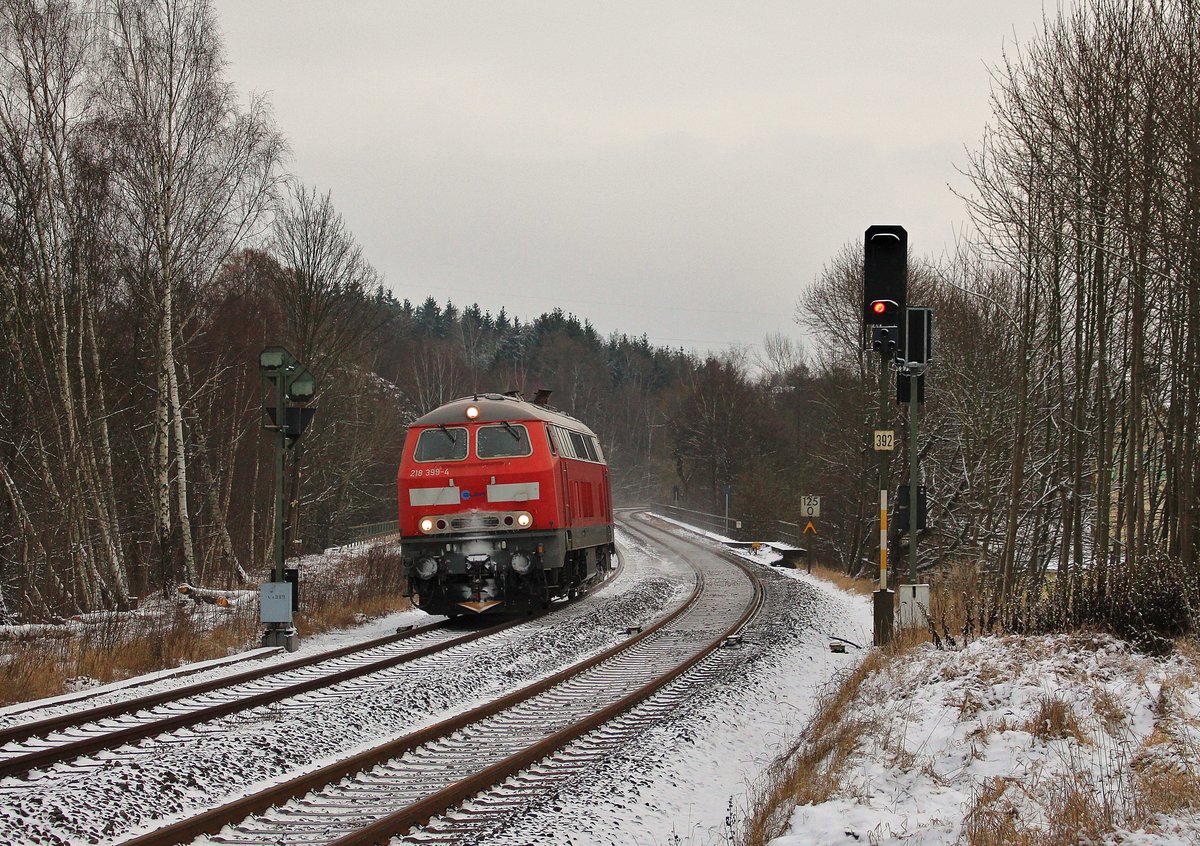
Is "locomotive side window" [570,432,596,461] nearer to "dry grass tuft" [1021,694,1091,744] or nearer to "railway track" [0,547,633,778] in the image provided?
"railway track" [0,547,633,778]

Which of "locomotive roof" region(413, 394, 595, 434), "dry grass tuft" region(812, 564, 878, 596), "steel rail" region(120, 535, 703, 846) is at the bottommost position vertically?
"dry grass tuft" region(812, 564, 878, 596)

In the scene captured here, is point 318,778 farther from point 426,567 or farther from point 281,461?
point 426,567

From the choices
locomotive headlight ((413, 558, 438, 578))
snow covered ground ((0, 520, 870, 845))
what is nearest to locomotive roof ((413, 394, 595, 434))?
locomotive headlight ((413, 558, 438, 578))

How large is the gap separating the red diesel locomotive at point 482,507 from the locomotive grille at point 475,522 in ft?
0.05

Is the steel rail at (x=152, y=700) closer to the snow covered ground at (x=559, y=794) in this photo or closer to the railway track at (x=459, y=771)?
the snow covered ground at (x=559, y=794)

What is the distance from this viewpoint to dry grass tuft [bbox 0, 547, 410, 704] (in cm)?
946

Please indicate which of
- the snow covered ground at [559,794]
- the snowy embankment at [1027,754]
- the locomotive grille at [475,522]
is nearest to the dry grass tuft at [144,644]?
the snow covered ground at [559,794]

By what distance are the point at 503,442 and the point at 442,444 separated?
0.95m

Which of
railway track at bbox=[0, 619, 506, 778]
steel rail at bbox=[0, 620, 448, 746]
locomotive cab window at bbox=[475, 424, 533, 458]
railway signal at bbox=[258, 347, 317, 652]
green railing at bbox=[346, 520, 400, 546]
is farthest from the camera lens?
green railing at bbox=[346, 520, 400, 546]

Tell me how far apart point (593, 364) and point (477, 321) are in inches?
958

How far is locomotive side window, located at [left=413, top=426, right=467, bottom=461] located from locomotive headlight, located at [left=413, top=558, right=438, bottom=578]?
1545mm

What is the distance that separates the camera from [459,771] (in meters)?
6.86

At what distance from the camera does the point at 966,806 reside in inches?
201

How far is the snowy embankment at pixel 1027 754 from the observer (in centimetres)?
462
